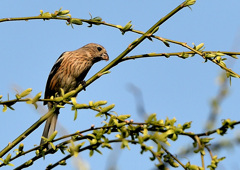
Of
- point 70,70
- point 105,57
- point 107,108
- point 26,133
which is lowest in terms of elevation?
point 107,108

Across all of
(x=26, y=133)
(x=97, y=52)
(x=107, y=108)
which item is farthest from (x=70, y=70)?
(x=107, y=108)

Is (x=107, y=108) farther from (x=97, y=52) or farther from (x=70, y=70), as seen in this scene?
(x=97, y=52)

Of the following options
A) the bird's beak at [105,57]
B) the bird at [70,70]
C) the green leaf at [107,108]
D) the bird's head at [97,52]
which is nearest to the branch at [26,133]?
the green leaf at [107,108]

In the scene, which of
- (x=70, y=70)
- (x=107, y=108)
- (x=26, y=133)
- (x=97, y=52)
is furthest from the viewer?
(x=97, y=52)

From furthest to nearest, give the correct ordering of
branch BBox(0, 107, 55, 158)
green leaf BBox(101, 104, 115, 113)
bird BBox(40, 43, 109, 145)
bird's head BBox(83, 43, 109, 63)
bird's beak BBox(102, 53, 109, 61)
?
bird's beak BBox(102, 53, 109, 61), bird's head BBox(83, 43, 109, 63), bird BBox(40, 43, 109, 145), branch BBox(0, 107, 55, 158), green leaf BBox(101, 104, 115, 113)

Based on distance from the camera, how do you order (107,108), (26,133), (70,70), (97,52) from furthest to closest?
(97,52) → (70,70) → (26,133) → (107,108)

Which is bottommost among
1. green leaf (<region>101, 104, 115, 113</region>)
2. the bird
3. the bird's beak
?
green leaf (<region>101, 104, 115, 113</region>)

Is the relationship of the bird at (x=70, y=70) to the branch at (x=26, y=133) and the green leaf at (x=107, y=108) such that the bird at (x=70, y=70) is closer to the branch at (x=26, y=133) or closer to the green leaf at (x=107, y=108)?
the branch at (x=26, y=133)

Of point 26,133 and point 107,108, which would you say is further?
point 26,133

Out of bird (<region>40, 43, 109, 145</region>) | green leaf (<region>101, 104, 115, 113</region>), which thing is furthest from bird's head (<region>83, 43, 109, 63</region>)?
green leaf (<region>101, 104, 115, 113</region>)

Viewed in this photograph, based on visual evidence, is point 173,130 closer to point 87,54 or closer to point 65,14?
point 65,14

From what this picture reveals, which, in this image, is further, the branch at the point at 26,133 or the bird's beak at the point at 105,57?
the bird's beak at the point at 105,57

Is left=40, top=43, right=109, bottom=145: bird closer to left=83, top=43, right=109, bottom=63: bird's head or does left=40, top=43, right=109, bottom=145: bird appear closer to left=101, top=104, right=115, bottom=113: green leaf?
left=83, top=43, right=109, bottom=63: bird's head

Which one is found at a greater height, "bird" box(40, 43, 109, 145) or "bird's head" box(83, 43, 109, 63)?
"bird's head" box(83, 43, 109, 63)
